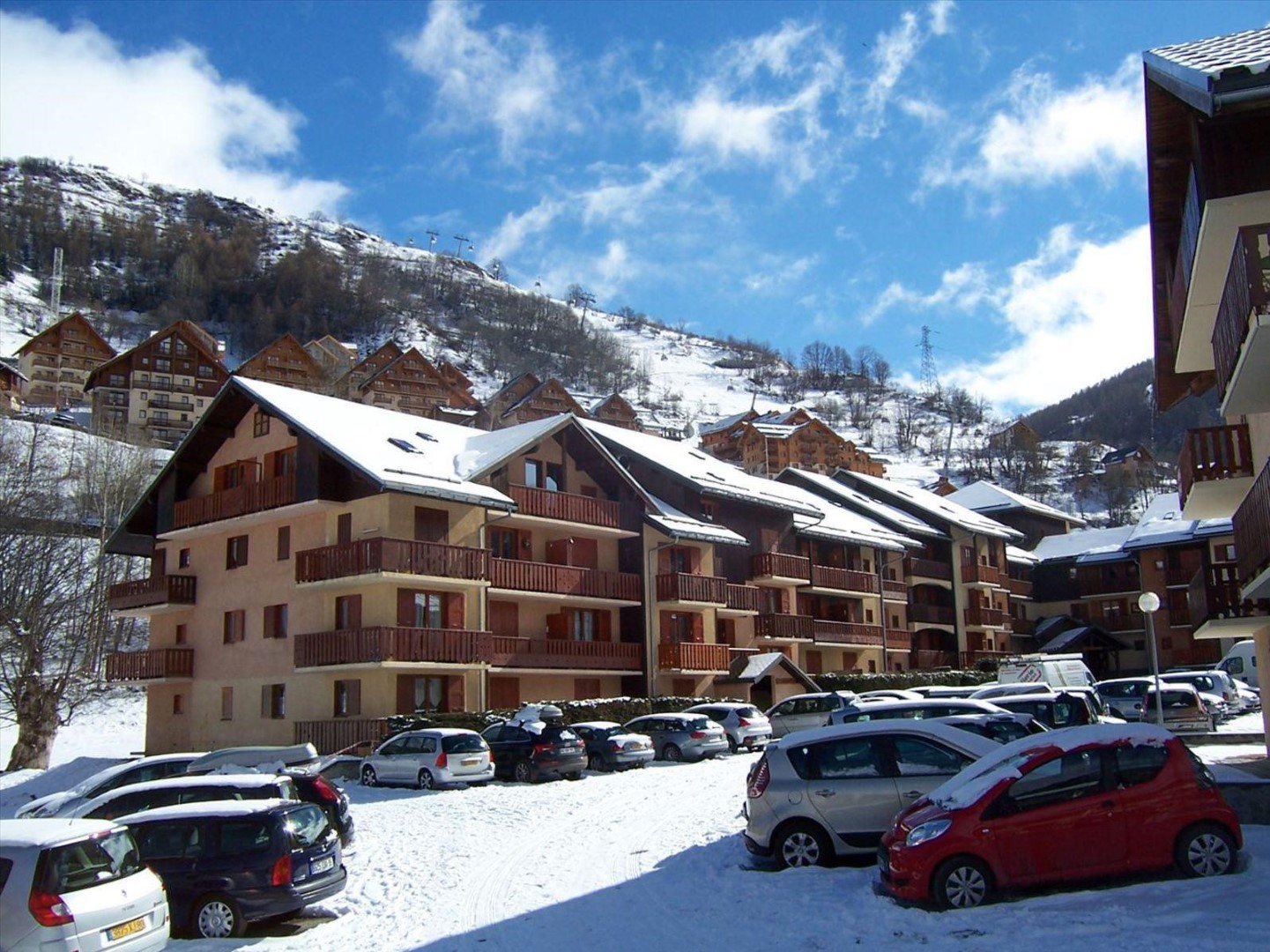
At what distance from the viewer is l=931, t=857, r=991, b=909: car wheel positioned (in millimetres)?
11703

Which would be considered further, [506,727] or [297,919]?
[506,727]

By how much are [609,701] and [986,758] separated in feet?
80.4

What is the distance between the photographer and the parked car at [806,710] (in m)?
33.4

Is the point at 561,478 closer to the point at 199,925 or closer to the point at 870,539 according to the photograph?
the point at 870,539

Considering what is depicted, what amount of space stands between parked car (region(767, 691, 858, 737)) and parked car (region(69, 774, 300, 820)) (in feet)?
61.9

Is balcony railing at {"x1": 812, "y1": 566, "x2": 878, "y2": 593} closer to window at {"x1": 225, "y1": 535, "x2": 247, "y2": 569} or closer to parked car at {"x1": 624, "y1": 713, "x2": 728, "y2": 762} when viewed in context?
parked car at {"x1": 624, "y1": 713, "x2": 728, "y2": 762}

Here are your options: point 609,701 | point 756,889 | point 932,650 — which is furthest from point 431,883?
point 932,650

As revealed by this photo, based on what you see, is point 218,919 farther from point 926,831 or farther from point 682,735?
point 682,735

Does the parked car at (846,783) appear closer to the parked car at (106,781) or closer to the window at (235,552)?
the parked car at (106,781)

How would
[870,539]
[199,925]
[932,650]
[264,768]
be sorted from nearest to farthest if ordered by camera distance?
[199,925] → [264,768] → [870,539] → [932,650]

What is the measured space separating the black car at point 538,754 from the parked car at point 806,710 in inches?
275

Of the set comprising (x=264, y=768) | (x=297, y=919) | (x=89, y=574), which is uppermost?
(x=89, y=574)

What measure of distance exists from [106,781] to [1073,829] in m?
17.2

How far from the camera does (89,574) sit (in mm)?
53500
